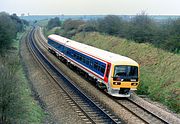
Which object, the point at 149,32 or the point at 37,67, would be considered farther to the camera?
the point at 149,32

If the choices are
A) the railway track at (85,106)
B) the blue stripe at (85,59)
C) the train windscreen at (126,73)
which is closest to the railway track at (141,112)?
the railway track at (85,106)

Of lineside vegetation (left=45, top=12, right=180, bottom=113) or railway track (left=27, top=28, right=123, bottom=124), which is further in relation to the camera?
lineside vegetation (left=45, top=12, right=180, bottom=113)

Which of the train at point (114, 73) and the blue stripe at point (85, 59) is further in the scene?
the blue stripe at point (85, 59)

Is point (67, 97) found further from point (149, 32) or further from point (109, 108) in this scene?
point (149, 32)

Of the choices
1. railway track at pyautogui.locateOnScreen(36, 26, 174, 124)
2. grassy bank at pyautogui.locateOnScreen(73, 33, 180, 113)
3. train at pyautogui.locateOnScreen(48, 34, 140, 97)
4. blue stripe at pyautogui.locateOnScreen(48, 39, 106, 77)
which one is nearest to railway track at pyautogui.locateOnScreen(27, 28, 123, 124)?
railway track at pyautogui.locateOnScreen(36, 26, 174, 124)

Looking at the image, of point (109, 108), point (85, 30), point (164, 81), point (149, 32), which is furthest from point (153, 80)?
point (85, 30)

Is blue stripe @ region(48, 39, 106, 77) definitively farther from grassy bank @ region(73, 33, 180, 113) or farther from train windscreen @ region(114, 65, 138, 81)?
grassy bank @ region(73, 33, 180, 113)

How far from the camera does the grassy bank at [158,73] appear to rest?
21000mm

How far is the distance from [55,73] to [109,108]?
1230 cm

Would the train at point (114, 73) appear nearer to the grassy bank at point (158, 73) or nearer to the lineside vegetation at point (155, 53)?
the grassy bank at point (158, 73)

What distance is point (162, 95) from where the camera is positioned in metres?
21.6

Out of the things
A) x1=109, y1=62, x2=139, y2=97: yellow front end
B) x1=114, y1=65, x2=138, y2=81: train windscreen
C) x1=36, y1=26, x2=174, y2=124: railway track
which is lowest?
x1=36, y1=26, x2=174, y2=124: railway track

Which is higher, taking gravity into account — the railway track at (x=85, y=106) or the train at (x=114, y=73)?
the train at (x=114, y=73)

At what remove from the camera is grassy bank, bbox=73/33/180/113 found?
2100 cm
